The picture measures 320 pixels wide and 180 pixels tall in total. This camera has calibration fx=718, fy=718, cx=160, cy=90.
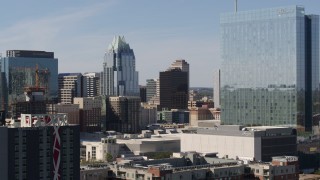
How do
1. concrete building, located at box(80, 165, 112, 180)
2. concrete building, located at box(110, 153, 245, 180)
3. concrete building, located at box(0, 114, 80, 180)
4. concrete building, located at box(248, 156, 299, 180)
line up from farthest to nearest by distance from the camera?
concrete building, located at box(248, 156, 299, 180) < concrete building, located at box(80, 165, 112, 180) < concrete building, located at box(110, 153, 245, 180) < concrete building, located at box(0, 114, 80, 180)

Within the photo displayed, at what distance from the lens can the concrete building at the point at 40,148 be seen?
112m

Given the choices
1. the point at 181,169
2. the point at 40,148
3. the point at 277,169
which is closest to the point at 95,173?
the point at 181,169

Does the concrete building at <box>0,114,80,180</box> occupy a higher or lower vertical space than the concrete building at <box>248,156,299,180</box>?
higher

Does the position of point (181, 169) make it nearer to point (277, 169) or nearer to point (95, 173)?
point (95, 173)

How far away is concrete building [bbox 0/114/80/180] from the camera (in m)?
112

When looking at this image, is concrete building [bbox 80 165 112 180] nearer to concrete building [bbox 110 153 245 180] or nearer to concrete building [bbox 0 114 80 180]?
concrete building [bbox 110 153 245 180]

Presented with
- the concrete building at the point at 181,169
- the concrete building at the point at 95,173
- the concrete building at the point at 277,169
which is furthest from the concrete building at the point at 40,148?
the concrete building at the point at 277,169

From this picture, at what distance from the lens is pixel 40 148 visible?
378 feet

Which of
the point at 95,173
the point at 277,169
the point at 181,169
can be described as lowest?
the point at 277,169

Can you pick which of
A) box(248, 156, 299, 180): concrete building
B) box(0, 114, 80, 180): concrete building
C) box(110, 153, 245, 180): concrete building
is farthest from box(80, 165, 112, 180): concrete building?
box(248, 156, 299, 180): concrete building

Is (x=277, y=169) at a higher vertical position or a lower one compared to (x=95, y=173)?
lower

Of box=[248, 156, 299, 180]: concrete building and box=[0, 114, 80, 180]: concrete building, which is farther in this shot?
box=[248, 156, 299, 180]: concrete building

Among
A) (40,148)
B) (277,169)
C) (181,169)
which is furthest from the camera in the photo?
(277,169)

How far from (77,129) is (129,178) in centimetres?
2331
